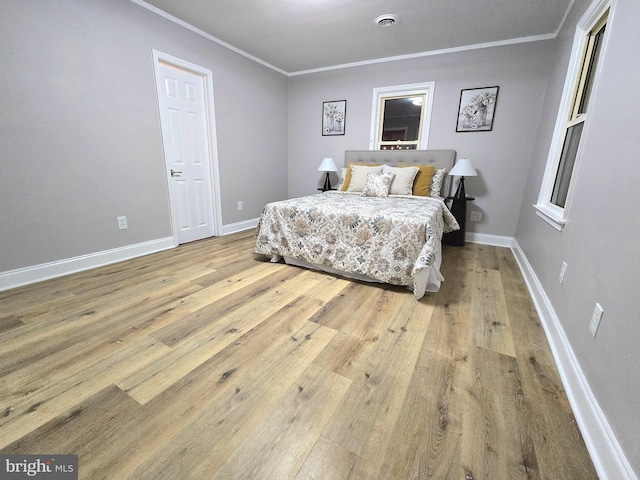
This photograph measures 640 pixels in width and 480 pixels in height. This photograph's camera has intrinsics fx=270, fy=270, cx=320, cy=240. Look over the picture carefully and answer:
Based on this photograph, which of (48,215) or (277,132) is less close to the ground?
(277,132)

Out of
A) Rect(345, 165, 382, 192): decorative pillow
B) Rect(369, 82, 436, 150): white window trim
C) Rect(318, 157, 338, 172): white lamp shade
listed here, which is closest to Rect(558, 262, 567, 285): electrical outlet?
Rect(345, 165, 382, 192): decorative pillow

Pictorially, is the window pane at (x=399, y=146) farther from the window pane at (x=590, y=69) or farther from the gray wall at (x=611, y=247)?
the gray wall at (x=611, y=247)

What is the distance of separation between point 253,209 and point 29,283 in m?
2.62

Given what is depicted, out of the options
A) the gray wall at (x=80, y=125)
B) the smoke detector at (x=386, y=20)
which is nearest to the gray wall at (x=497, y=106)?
the smoke detector at (x=386, y=20)

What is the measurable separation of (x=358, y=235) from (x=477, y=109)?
8.41 feet

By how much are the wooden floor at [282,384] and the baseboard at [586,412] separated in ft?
0.12

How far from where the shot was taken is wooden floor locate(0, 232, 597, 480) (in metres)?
0.92

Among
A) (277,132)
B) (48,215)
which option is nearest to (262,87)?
(277,132)

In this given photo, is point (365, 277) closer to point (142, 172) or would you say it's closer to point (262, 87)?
point (142, 172)

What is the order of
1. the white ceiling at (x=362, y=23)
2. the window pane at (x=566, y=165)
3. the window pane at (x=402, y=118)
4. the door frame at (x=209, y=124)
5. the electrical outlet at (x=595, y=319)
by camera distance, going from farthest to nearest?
the window pane at (x=402, y=118)
the door frame at (x=209, y=124)
the white ceiling at (x=362, y=23)
the window pane at (x=566, y=165)
the electrical outlet at (x=595, y=319)

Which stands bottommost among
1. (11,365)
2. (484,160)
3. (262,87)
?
(11,365)

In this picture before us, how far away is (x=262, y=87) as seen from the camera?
407 cm

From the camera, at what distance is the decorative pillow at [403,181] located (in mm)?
3307

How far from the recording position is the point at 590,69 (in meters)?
2.05
